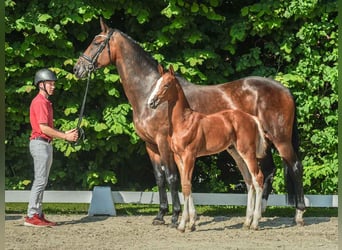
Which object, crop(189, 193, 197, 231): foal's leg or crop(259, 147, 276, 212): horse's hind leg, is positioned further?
crop(259, 147, 276, 212): horse's hind leg

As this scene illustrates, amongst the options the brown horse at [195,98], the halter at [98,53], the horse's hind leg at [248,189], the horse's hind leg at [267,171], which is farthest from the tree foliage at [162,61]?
the horse's hind leg at [248,189]

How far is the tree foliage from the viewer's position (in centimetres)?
957

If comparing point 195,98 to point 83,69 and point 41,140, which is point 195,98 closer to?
point 83,69

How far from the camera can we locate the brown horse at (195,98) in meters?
7.85

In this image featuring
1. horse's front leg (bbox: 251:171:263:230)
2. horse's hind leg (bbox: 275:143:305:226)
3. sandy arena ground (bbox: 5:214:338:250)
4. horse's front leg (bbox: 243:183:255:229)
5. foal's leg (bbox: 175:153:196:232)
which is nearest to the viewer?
sandy arena ground (bbox: 5:214:338:250)

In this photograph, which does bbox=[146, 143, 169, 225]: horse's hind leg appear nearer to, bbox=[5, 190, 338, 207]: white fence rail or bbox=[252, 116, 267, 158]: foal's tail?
bbox=[5, 190, 338, 207]: white fence rail

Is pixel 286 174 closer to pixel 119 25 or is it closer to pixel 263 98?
pixel 263 98

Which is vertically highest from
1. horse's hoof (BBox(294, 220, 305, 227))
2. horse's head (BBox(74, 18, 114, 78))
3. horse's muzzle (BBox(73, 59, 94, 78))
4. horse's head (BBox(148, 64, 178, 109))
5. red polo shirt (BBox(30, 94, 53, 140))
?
horse's head (BBox(74, 18, 114, 78))

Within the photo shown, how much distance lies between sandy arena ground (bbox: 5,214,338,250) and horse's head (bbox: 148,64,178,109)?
1.37 metres

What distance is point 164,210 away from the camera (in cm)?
815

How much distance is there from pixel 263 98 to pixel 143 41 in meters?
2.74

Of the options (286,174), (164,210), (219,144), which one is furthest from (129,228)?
(286,174)

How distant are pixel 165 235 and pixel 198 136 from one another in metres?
1.08

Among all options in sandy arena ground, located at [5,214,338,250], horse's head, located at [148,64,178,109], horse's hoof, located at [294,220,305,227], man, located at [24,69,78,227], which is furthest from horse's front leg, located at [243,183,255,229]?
man, located at [24,69,78,227]
